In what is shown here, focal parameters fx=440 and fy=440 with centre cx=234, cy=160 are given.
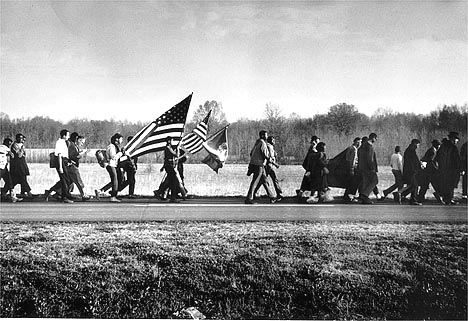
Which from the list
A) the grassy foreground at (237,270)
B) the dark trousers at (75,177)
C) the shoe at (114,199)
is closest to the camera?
the grassy foreground at (237,270)

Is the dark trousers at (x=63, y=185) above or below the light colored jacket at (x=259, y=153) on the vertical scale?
below

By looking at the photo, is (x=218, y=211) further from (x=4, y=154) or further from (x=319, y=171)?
(x=4, y=154)

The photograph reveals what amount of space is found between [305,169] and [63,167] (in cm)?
312

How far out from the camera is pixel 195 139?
18.6ft

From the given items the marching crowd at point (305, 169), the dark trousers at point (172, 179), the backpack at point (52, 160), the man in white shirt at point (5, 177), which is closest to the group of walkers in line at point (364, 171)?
the marching crowd at point (305, 169)

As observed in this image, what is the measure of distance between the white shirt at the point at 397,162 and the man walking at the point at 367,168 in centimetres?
21

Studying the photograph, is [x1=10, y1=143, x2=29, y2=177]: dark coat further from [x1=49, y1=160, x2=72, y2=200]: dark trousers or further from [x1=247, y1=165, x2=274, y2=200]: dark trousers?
[x1=247, y1=165, x2=274, y2=200]: dark trousers

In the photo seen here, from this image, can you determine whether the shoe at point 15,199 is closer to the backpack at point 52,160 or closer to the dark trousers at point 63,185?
the dark trousers at point 63,185

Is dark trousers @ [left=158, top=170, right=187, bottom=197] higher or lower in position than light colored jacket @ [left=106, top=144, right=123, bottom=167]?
lower

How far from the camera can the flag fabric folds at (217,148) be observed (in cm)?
556

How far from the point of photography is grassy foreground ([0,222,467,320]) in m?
5.14

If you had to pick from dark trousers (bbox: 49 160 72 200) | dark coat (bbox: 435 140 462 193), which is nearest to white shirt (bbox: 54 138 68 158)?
dark trousers (bbox: 49 160 72 200)

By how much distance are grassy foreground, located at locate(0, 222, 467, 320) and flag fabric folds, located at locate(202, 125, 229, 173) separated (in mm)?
834

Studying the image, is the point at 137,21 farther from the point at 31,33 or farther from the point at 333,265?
the point at 333,265
